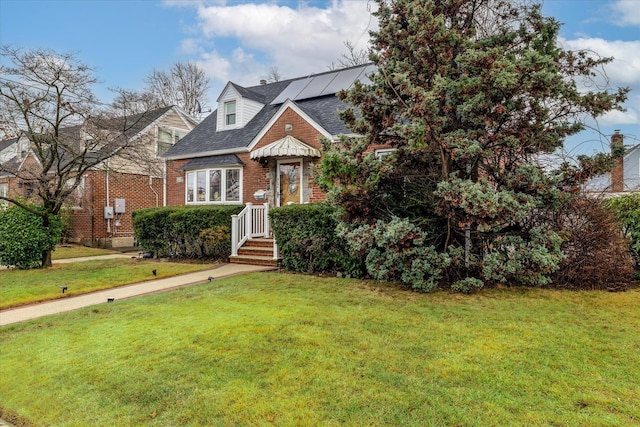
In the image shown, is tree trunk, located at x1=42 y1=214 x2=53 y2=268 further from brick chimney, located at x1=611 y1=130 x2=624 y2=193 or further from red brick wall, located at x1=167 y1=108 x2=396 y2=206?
brick chimney, located at x1=611 y1=130 x2=624 y2=193

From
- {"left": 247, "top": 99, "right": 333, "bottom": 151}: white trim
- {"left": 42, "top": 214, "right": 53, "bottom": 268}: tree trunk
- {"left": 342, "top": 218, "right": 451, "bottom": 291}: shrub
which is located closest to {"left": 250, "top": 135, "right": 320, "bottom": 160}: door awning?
{"left": 247, "top": 99, "right": 333, "bottom": 151}: white trim

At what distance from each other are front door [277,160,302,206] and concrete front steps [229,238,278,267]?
79.8 inches

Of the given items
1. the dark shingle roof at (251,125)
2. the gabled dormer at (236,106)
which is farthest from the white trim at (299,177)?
the gabled dormer at (236,106)

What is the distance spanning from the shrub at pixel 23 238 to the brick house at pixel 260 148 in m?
5.20

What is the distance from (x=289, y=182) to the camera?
546 inches

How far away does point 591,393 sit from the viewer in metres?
3.37

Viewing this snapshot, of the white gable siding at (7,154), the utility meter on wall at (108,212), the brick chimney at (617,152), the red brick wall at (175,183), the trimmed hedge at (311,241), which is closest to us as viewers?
the brick chimney at (617,152)

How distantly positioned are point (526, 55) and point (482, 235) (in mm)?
3221

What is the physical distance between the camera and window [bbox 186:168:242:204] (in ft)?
48.8

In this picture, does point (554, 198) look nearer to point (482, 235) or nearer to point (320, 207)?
point (482, 235)

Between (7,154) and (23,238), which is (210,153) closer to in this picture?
(23,238)

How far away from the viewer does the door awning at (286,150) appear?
12.5 m

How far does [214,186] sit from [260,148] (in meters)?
2.99

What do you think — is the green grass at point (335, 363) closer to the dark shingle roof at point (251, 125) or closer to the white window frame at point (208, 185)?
the dark shingle roof at point (251, 125)
